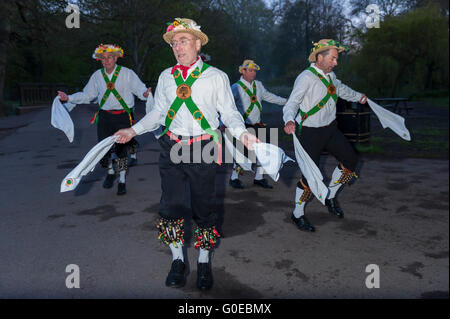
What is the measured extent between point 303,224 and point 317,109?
1340 mm

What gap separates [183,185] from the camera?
3.21m

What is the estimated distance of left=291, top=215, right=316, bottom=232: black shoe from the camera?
4324 millimetres

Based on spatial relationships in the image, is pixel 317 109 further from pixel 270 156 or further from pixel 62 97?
pixel 62 97

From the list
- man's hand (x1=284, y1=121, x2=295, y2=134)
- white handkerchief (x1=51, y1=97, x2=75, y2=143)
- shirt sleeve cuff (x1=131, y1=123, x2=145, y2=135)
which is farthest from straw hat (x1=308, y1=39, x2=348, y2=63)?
white handkerchief (x1=51, y1=97, x2=75, y2=143)

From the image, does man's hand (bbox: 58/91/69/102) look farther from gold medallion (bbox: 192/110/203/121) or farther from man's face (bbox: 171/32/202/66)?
gold medallion (bbox: 192/110/203/121)

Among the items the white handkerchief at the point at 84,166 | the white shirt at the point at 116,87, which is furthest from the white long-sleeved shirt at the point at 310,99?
the white shirt at the point at 116,87

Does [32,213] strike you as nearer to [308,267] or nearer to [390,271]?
[308,267]

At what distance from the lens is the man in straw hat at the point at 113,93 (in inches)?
227

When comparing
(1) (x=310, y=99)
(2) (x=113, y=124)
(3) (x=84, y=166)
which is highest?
(1) (x=310, y=99)

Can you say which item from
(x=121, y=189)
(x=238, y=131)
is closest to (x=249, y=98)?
(x=121, y=189)

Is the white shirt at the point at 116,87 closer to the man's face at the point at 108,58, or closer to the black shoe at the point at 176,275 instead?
the man's face at the point at 108,58

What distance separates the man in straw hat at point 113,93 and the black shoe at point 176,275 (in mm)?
2864

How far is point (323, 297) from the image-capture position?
292cm

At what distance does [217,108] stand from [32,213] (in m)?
3.33
